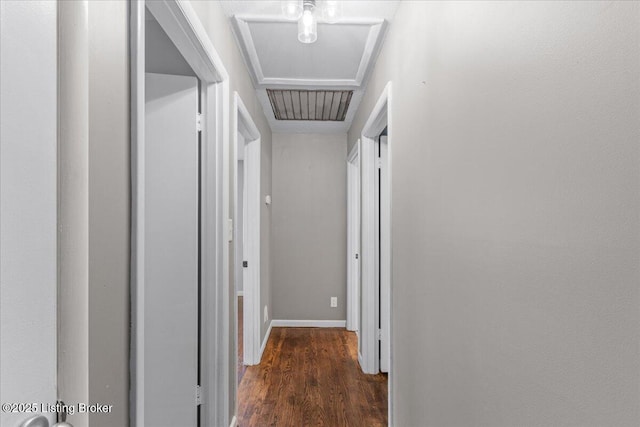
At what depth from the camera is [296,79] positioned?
2916 millimetres

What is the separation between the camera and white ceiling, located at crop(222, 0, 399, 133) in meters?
1.95

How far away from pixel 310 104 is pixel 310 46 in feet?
3.72

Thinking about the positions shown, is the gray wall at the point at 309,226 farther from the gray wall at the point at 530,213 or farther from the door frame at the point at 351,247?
the gray wall at the point at 530,213

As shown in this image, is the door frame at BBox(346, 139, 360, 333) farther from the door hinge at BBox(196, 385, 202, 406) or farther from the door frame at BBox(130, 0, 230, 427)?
the door hinge at BBox(196, 385, 202, 406)

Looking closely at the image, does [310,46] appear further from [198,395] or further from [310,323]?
[310,323]

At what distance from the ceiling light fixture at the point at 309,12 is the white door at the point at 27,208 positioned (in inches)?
48.0

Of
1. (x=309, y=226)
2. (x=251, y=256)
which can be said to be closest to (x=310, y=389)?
(x=251, y=256)

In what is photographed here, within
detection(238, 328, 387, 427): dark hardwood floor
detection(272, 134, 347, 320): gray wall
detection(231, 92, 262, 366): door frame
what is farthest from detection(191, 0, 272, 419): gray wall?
detection(272, 134, 347, 320): gray wall

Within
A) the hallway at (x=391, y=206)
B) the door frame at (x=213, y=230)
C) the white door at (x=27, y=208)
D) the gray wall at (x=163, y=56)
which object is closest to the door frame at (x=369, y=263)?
the hallway at (x=391, y=206)

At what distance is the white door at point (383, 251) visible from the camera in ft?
10.3

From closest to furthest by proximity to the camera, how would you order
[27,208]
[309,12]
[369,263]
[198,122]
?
[27,208] → [309,12] → [198,122] → [369,263]

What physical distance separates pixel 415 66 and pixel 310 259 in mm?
3202

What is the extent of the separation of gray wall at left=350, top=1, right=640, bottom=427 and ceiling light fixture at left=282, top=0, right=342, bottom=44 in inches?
16.7

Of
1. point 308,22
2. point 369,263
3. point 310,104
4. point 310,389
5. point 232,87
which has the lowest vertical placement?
point 310,389
